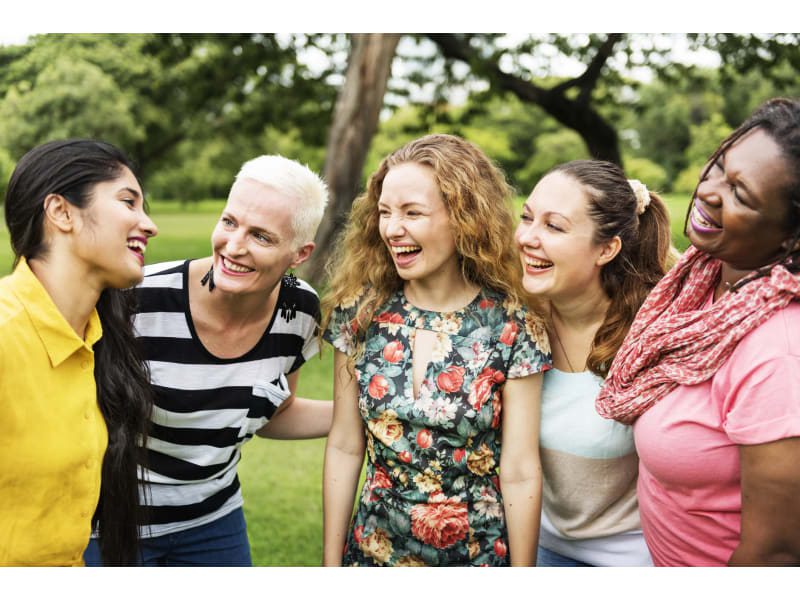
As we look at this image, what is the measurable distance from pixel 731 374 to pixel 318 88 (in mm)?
16505

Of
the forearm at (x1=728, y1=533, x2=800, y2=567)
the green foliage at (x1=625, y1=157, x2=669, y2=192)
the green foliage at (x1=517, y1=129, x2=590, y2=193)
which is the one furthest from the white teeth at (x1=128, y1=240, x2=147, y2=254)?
the green foliage at (x1=517, y1=129, x2=590, y2=193)

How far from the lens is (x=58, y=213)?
2.07 meters

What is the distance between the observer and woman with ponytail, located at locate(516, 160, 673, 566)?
250 cm

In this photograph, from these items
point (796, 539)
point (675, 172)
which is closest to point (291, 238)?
point (796, 539)

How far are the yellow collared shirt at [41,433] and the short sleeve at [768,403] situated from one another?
173 centimetres

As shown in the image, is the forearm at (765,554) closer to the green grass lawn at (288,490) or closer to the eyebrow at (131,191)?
the green grass lawn at (288,490)

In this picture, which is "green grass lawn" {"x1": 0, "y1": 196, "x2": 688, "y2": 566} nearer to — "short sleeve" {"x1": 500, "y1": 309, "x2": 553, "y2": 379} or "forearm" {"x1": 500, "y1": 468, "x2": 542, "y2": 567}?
"short sleeve" {"x1": 500, "y1": 309, "x2": 553, "y2": 379}

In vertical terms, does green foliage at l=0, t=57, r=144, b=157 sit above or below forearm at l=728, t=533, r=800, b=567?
above

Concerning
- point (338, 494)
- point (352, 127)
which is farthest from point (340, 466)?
point (352, 127)

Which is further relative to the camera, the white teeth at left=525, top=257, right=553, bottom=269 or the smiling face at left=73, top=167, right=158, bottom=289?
the white teeth at left=525, top=257, right=553, bottom=269

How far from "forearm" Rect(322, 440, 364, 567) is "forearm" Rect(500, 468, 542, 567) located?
0.54m

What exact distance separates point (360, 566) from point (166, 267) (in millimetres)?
1292

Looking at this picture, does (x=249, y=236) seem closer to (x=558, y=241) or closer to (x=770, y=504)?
(x=558, y=241)

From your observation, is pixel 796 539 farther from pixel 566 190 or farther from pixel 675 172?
pixel 675 172
